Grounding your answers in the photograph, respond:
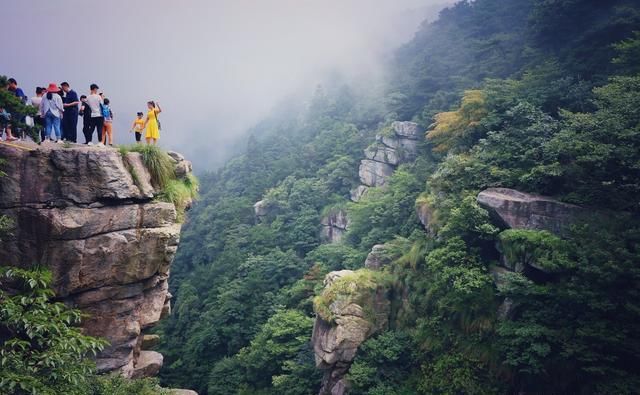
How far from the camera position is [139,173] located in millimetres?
8117

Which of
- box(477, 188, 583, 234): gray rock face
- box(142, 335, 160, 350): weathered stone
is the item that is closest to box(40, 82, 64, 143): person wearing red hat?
box(142, 335, 160, 350): weathered stone

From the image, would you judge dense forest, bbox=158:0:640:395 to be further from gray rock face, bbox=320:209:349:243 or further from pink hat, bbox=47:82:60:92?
pink hat, bbox=47:82:60:92

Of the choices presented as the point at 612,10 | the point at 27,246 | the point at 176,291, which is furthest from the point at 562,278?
the point at 176,291

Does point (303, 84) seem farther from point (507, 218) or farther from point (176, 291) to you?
point (507, 218)

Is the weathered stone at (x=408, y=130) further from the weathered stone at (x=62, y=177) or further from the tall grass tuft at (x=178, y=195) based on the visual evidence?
the weathered stone at (x=62, y=177)

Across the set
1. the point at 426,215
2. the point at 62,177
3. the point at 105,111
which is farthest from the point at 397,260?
the point at 62,177

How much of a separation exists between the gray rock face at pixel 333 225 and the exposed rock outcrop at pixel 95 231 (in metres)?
26.7

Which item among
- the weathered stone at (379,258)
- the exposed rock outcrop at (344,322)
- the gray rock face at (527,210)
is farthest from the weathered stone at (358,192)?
the gray rock face at (527,210)

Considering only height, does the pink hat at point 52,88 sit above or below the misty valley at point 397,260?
above

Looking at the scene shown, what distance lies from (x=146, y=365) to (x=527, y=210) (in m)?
13.6

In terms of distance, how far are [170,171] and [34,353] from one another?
173 inches

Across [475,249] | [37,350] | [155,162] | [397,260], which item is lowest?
[397,260]

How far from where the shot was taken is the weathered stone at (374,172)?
35.6 meters

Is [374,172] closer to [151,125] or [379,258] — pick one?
[379,258]
